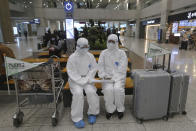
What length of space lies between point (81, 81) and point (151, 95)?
119cm

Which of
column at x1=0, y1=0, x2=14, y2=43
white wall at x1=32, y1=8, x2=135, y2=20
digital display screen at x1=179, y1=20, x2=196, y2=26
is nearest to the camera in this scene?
digital display screen at x1=179, y1=20, x2=196, y2=26

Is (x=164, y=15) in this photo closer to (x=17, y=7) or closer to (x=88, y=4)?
(x=88, y=4)

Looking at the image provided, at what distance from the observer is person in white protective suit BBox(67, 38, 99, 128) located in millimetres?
2355

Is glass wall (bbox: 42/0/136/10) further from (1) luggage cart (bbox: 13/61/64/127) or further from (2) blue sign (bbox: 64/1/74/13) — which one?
(1) luggage cart (bbox: 13/61/64/127)

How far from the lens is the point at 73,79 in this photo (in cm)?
246

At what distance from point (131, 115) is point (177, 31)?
1634 centimetres

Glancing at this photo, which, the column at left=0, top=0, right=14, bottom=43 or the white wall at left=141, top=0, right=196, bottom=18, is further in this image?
the column at left=0, top=0, right=14, bottom=43

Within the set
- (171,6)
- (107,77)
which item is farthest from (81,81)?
(171,6)

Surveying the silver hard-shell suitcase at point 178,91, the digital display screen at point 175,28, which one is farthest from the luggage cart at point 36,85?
the digital display screen at point 175,28

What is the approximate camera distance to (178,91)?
2416mm

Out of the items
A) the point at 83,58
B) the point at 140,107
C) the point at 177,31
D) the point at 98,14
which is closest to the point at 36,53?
the point at 83,58

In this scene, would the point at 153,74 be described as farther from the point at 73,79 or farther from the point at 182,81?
the point at 73,79

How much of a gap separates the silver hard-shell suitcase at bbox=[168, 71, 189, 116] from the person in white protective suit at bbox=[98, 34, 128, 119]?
813mm

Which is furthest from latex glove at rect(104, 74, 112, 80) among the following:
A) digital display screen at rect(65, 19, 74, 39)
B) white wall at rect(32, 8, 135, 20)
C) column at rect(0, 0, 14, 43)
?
white wall at rect(32, 8, 135, 20)
